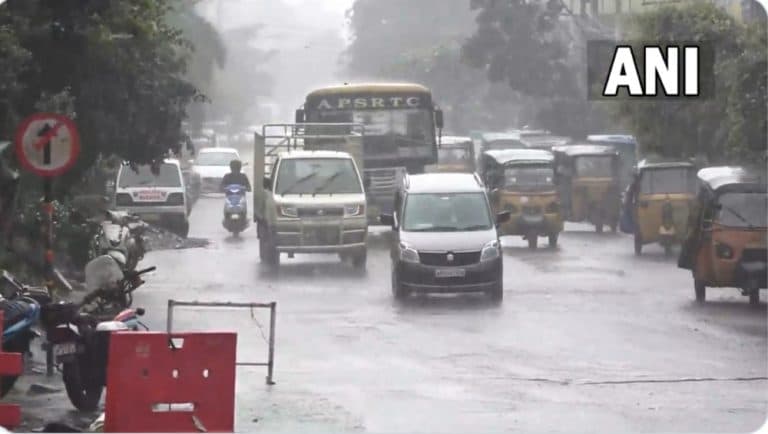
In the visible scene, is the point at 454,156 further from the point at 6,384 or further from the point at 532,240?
the point at 6,384

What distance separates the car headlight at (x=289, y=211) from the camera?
2591 cm

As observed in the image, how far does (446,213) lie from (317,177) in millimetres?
5096

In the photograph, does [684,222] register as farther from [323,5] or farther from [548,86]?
[323,5]

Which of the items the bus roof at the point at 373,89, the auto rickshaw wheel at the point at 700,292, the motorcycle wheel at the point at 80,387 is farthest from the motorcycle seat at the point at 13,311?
the bus roof at the point at 373,89

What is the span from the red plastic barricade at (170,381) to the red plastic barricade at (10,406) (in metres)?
0.73

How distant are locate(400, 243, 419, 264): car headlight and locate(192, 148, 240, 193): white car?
89.1 ft

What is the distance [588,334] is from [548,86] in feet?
110

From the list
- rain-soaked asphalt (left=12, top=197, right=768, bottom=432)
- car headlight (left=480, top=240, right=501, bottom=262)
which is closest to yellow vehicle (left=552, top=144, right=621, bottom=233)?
rain-soaked asphalt (left=12, top=197, right=768, bottom=432)

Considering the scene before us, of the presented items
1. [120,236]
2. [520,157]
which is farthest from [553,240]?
[120,236]

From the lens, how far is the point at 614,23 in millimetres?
40156

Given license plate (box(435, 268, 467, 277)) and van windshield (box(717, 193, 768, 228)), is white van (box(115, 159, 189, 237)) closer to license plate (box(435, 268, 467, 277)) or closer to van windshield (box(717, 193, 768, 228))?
license plate (box(435, 268, 467, 277))

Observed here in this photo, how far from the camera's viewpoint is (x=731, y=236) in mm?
20578

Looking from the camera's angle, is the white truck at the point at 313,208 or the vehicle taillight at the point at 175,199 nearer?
the white truck at the point at 313,208

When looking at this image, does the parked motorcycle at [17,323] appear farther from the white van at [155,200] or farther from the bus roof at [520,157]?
the bus roof at [520,157]
